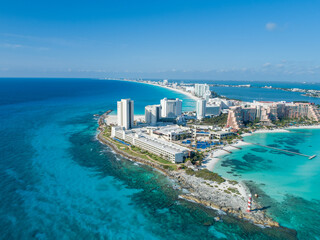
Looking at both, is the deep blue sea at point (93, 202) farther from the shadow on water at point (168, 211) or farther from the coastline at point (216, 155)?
the coastline at point (216, 155)

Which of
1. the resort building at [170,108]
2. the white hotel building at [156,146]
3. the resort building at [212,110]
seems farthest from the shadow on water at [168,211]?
the resort building at [212,110]

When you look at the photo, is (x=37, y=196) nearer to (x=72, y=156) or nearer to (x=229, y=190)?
(x=72, y=156)

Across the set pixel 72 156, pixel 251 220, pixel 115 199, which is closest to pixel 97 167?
pixel 72 156

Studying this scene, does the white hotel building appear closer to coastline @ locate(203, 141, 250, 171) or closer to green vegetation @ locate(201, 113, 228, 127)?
coastline @ locate(203, 141, 250, 171)

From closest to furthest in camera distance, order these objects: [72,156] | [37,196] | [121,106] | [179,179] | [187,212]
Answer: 1. [187,212]
2. [37,196]
3. [179,179]
4. [72,156]
5. [121,106]

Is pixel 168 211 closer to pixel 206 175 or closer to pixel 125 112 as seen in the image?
pixel 206 175

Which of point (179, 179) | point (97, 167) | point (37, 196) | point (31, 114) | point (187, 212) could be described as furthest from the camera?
point (31, 114)
